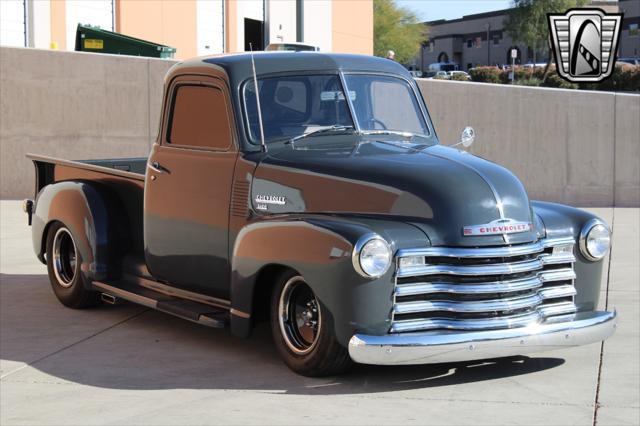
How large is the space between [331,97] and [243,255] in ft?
4.30

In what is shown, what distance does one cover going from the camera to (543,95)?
53.7 feet

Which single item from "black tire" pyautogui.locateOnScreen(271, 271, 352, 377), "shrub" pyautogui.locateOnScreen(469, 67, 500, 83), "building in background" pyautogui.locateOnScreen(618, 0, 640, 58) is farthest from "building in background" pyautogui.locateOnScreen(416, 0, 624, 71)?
"black tire" pyautogui.locateOnScreen(271, 271, 352, 377)

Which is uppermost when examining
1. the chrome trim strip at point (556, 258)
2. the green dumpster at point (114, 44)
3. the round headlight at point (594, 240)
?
the green dumpster at point (114, 44)

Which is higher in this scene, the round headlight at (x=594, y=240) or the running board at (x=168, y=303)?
the round headlight at (x=594, y=240)

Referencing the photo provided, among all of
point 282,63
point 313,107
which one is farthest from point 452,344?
point 282,63

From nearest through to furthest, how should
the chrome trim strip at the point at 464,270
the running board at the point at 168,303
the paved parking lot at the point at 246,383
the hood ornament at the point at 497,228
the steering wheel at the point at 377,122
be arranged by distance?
the paved parking lot at the point at 246,383
the chrome trim strip at the point at 464,270
the hood ornament at the point at 497,228
the running board at the point at 168,303
the steering wheel at the point at 377,122

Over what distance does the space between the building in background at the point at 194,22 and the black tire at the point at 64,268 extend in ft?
50.2

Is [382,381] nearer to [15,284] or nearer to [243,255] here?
[243,255]

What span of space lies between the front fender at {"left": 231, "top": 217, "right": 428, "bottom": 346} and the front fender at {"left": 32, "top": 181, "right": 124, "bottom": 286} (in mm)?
2106

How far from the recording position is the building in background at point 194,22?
77.1ft

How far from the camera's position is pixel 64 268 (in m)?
8.80

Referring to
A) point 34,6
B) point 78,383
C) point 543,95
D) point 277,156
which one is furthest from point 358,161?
point 34,6

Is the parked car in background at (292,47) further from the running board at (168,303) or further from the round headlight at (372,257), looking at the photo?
the round headlight at (372,257)

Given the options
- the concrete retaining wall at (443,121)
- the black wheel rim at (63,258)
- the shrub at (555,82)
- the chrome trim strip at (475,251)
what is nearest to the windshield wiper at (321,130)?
the chrome trim strip at (475,251)
